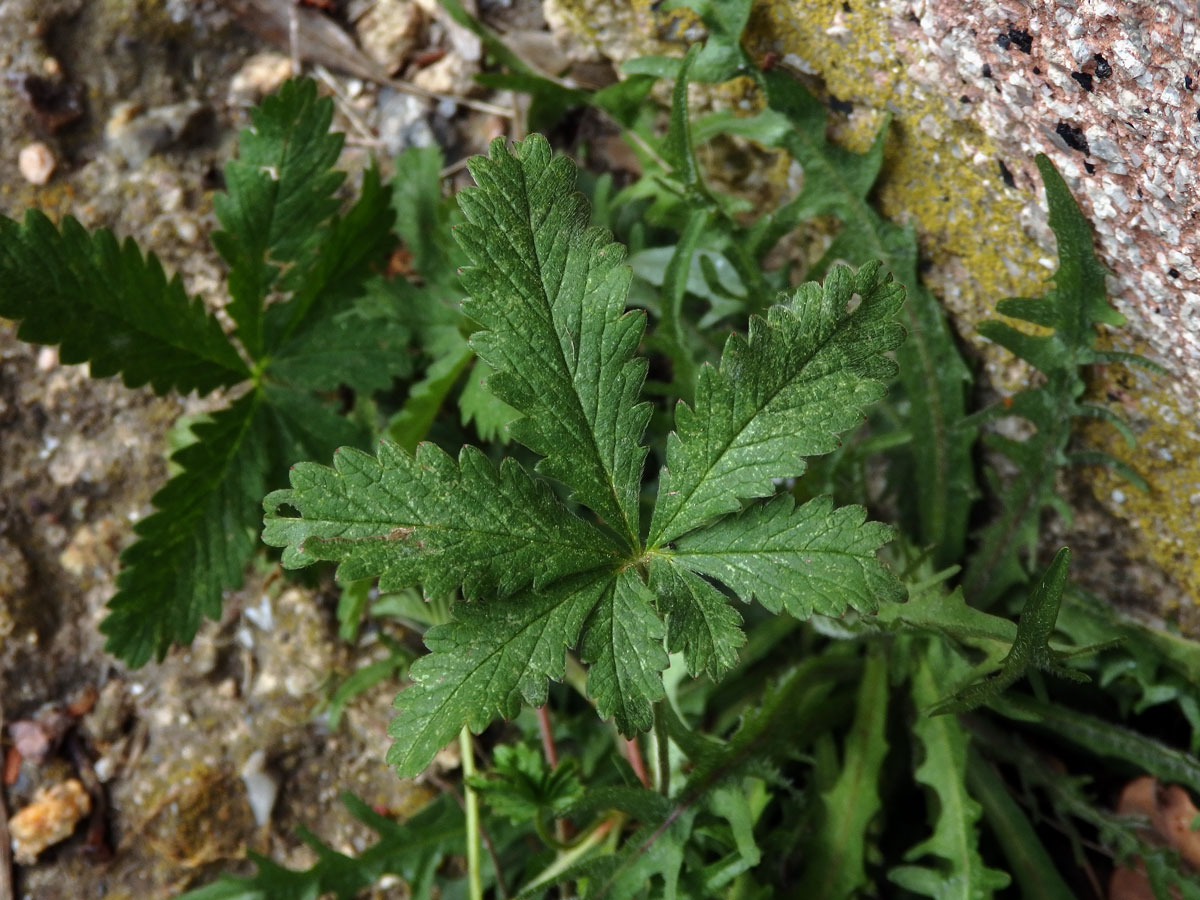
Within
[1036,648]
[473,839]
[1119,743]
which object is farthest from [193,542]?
[1119,743]

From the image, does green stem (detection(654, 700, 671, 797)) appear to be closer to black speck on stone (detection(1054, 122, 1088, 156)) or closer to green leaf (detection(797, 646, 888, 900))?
green leaf (detection(797, 646, 888, 900))

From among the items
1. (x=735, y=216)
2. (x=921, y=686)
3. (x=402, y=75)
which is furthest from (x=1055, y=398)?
(x=402, y=75)

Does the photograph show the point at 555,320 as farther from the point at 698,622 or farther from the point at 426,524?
the point at 698,622

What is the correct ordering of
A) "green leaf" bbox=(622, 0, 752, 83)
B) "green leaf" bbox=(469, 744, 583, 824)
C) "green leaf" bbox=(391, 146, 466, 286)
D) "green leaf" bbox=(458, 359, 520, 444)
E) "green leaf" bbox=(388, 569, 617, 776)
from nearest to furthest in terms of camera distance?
"green leaf" bbox=(388, 569, 617, 776), "green leaf" bbox=(469, 744, 583, 824), "green leaf" bbox=(622, 0, 752, 83), "green leaf" bbox=(458, 359, 520, 444), "green leaf" bbox=(391, 146, 466, 286)

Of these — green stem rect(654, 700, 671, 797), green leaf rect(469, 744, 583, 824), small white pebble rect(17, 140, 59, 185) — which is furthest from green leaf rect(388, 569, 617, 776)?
small white pebble rect(17, 140, 59, 185)

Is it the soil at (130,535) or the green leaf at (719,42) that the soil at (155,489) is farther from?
the green leaf at (719,42)

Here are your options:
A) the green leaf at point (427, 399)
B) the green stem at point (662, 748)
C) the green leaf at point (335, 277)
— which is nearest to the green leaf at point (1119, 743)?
the green stem at point (662, 748)
